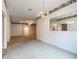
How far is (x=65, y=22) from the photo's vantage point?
6.49m

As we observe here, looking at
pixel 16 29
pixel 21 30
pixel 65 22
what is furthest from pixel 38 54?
pixel 21 30

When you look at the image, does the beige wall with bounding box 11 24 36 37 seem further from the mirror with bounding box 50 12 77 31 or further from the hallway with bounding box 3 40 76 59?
the hallway with bounding box 3 40 76 59

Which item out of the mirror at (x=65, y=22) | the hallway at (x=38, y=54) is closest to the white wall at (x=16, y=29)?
the mirror at (x=65, y=22)

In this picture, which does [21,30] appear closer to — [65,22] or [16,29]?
[16,29]

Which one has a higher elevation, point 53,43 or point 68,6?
point 68,6

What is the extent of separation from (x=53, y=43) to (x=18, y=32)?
13.2m

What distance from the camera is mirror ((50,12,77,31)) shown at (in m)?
5.60

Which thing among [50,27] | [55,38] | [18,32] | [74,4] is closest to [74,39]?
[74,4]

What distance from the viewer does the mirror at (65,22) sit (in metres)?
5.60

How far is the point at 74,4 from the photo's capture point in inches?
209

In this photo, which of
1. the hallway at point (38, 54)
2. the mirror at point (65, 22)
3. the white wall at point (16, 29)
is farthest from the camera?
the white wall at point (16, 29)

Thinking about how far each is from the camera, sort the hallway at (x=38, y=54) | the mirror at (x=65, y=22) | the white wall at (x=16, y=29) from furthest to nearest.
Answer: the white wall at (x=16, y=29) < the mirror at (x=65, y=22) < the hallway at (x=38, y=54)

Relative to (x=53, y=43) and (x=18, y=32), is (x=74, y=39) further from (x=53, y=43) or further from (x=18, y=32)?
(x=18, y=32)

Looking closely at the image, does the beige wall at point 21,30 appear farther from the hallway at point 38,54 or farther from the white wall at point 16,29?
the hallway at point 38,54
